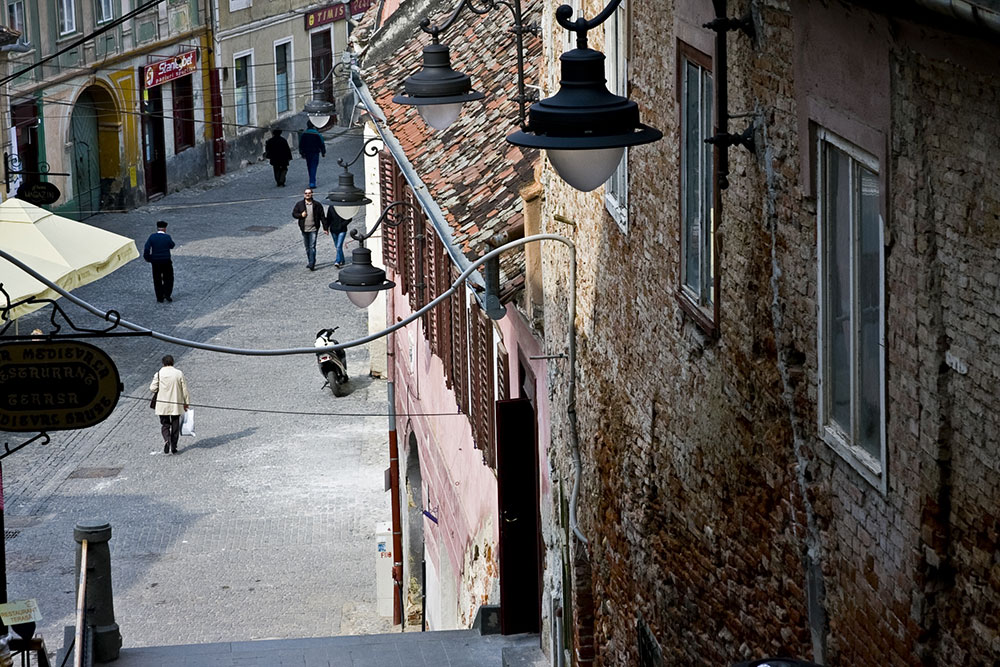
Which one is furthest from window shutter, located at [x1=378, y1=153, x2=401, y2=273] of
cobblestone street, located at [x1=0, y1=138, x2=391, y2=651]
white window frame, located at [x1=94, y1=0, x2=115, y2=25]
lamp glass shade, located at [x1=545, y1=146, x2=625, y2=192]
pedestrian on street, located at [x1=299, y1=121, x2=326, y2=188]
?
lamp glass shade, located at [x1=545, y1=146, x2=625, y2=192]

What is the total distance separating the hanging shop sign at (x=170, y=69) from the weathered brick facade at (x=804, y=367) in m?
26.4

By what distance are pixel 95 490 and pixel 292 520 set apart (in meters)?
2.45

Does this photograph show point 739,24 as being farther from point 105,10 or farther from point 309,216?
point 105,10

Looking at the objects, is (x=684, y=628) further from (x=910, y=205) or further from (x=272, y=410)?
(x=272, y=410)

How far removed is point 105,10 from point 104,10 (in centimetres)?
6

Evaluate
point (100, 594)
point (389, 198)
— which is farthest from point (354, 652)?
point (389, 198)

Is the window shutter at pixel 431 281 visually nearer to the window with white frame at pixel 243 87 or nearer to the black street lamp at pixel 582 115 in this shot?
the black street lamp at pixel 582 115

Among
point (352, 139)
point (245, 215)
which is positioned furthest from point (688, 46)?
point (352, 139)

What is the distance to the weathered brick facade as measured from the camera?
3.94m

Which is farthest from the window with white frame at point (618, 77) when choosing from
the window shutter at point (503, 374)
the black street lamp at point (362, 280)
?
the black street lamp at point (362, 280)

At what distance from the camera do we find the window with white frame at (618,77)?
26.5 ft

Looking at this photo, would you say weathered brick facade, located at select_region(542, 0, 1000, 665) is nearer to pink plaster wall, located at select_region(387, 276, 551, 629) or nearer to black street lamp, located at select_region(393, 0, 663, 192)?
black street lamp, located at select_region(393, 0, 663, 192)

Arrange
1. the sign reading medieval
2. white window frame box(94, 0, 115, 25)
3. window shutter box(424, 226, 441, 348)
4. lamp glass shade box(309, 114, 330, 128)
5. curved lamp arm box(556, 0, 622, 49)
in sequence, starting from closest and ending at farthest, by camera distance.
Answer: curved lamp arm box(556, 0, 622, 49), the sign reading medieval, window shutter box(424, 226, 441, 348), lamp glass shade box(309, 114, 330, 128), white window frame box(94, 0, 115, 25)

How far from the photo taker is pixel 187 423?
21.3m
